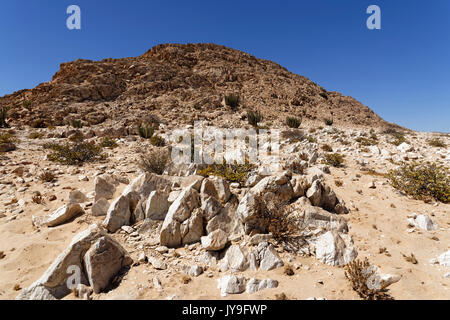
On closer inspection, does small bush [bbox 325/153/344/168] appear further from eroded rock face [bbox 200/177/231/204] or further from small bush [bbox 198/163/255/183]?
eroded rock face [bbox 200/177/231/204]

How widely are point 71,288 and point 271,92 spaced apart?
2331 centimetres

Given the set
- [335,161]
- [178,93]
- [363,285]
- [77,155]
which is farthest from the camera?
[178,93]

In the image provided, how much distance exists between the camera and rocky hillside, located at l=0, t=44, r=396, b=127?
1602cm

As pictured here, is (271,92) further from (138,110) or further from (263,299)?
(263,299)

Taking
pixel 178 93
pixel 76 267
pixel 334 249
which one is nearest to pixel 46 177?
pixel 76 267

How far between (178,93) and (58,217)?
17.9m

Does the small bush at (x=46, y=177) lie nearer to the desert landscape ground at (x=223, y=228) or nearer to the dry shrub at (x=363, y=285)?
the desert landscape ground at (x=223, y=228)

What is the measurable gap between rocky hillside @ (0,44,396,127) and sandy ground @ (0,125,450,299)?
11.1m

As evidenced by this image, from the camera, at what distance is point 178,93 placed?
19938 mm

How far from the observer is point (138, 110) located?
673 inches

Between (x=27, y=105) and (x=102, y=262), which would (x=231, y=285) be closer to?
(x=102, y=262)

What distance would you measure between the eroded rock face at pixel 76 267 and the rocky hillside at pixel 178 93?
12.9 metres

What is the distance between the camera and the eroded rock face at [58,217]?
3988 mm
